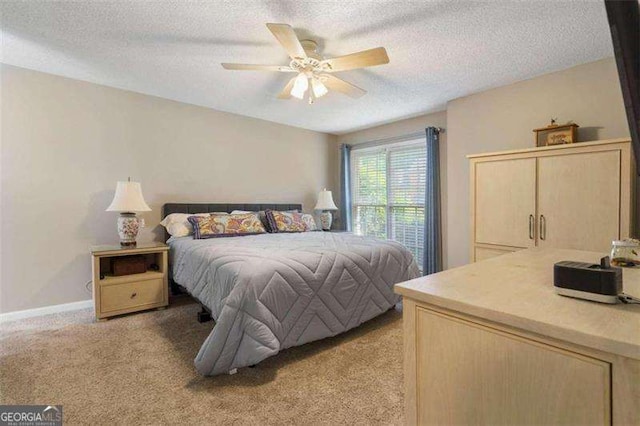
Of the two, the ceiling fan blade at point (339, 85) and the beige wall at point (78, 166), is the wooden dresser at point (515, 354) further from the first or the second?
the beige wall at point (78, 166)

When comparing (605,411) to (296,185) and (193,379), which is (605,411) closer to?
(193,379)

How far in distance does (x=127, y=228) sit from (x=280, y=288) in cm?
204

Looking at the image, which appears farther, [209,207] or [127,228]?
[209,207]

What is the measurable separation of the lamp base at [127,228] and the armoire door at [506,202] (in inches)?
136

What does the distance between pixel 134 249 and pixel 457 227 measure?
141 inches

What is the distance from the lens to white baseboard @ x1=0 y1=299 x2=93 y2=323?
275 centimetres

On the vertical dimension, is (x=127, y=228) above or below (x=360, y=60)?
below

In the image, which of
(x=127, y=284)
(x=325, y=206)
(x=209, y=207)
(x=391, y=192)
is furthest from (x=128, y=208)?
(x=391, y=192)

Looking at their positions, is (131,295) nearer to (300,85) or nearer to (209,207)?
(209,207)

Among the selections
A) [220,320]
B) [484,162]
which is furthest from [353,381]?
[484,162]

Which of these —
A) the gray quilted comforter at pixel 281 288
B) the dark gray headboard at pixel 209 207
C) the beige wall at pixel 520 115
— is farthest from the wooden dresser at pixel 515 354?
the dark gray headboard at pixel 209 207

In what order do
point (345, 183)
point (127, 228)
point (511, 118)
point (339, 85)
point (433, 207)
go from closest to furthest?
point (339, 85), point (127, 228), point (511, 118), point (433, 207), point (345, 183)

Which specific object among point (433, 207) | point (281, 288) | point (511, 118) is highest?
point (511, 118)

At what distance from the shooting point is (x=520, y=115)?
3062 millimetres
